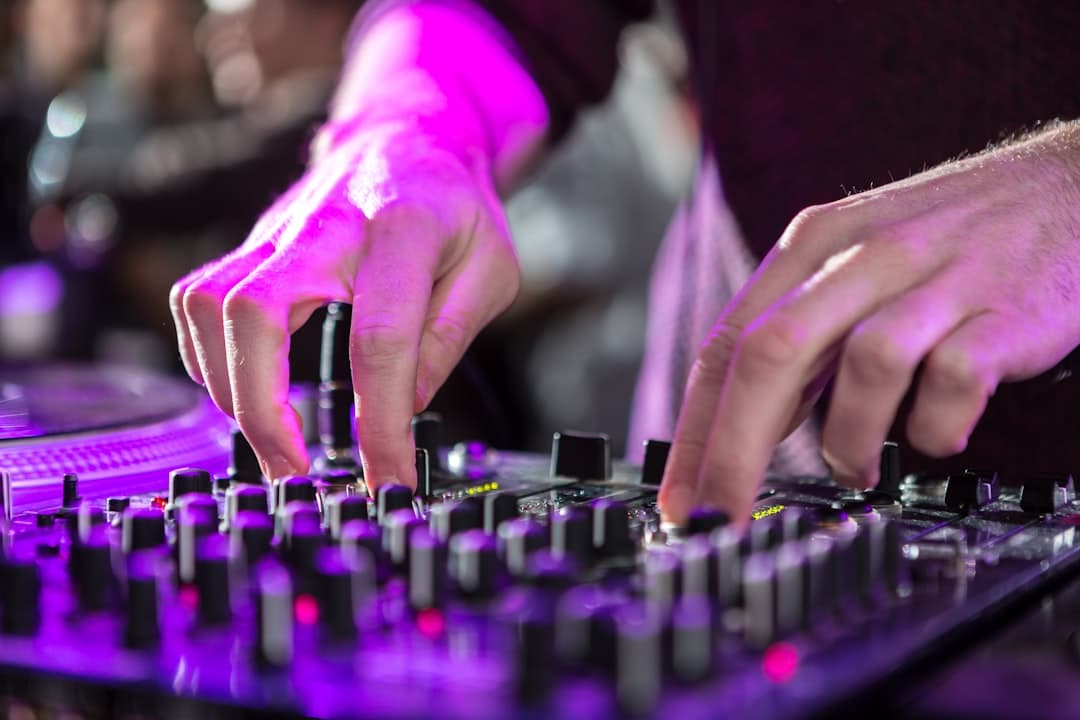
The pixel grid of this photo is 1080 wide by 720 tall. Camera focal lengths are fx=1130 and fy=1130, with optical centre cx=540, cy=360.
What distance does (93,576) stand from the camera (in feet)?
1.72

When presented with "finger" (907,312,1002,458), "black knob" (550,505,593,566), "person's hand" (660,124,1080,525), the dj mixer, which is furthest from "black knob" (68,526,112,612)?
"finger" (907,312,1002,458)

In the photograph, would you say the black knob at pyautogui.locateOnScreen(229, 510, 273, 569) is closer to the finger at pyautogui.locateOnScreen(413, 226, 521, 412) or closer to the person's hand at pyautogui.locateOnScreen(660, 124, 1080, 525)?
the person's hand at pyautogui.locateOnScreen(660, 124, 1080, 525)

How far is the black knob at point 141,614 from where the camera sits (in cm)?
48

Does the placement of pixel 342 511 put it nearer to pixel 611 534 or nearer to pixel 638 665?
pixel 611 534

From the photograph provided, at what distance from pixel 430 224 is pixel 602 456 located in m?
0.24

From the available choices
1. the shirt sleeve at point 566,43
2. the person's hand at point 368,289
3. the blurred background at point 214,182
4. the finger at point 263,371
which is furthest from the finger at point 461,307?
the blurred background at point 214,182

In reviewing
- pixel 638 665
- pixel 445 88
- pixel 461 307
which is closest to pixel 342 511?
pixel 638 665

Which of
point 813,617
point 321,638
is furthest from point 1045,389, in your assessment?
point 321,638

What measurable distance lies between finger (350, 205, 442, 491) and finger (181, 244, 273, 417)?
0.10 meters

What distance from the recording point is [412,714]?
407 millimetres

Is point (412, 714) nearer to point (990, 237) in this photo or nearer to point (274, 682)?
point (274, 682)

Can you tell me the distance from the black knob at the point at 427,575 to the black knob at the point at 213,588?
8 cm

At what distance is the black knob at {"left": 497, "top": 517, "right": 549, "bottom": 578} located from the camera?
54 centimetres

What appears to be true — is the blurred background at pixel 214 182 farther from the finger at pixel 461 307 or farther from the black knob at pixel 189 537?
the black knob at pixel 189 537
